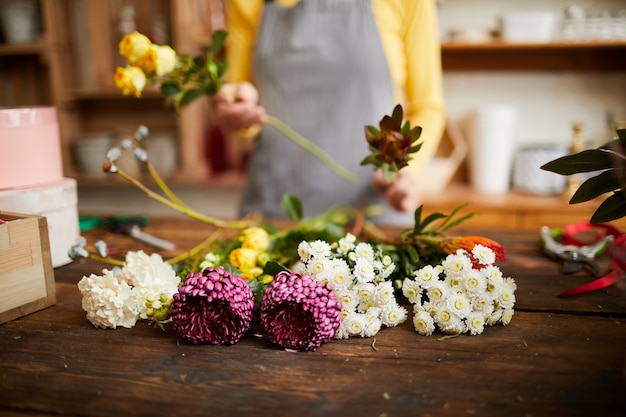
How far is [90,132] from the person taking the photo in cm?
309

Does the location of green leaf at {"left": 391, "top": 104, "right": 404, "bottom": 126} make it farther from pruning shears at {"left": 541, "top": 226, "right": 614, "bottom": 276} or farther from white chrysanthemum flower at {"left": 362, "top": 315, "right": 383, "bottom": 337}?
pruning shears at {"left": 541, "top": 226, "right": 614, "bottom": 276}

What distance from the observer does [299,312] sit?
Answer: 64cm

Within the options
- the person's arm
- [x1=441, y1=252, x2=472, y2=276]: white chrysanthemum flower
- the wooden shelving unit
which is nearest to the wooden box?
[x1=441, y1=252, x2=472, y2=276]: white chrysanthemum flower

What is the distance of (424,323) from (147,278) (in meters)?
0.37

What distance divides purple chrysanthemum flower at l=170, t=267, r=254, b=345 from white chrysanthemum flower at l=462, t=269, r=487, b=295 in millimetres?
271

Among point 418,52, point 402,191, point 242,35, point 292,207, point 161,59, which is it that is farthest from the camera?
point 242,35

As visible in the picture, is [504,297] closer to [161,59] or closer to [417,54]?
[161,59]

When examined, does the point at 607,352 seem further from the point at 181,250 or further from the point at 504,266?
the point at 181,250

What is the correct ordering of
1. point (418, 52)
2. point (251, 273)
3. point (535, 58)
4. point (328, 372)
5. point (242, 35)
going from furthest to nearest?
point (535, 58) → point (242, 35) → point (418, 52) → point (251, 273) → point (328, 372)

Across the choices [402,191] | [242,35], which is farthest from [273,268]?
[242,35]

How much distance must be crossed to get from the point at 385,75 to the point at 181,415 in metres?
1.25

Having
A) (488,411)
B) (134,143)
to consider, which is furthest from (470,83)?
(488,411)

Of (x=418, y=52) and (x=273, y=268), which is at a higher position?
(x=418, y=52)

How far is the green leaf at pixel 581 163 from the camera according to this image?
679mm
